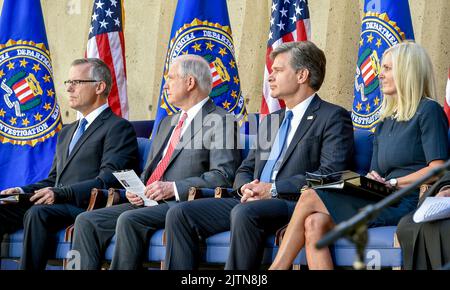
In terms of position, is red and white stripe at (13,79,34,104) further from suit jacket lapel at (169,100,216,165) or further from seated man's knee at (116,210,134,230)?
seated man's knee at (116,210,134,230)

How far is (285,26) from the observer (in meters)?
6.19

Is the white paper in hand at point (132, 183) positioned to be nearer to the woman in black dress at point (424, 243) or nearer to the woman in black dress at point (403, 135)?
the woman in black dress at point (403, 135)

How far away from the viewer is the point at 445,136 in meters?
4.12

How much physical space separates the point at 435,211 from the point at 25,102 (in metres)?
3.89

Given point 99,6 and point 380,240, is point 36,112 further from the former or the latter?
point 380,240

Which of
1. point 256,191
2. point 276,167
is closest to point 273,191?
point 256,191

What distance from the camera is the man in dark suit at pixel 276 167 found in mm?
3977

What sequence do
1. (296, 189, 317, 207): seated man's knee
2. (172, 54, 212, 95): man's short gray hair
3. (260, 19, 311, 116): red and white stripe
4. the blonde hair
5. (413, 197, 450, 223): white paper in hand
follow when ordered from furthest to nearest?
(260, 19, 311, 116): red and white stripe < (172, 54, 212, 95): man's short gray hair < the blonde hair < (296, 189, 317, 207): seated man's knee < (413, 197, 450, 223): white paper in hand

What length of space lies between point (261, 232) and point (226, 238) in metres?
0.31

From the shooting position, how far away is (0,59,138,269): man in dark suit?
15.7ft

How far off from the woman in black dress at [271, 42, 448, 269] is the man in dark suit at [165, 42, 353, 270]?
0.21 meters

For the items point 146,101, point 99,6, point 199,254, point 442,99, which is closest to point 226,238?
point 199,254

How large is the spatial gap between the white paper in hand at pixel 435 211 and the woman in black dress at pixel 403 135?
1.22ft

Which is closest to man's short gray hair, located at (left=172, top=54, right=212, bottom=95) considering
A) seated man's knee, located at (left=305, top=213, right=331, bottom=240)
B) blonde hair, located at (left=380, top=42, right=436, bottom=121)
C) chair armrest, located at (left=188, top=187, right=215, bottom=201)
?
chair armrest, located at (left=188, top=187, right=215, bottom=201)
